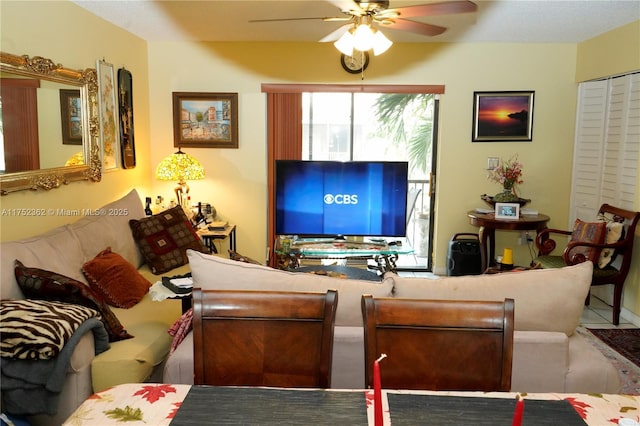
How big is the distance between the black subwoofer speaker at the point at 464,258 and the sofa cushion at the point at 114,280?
3.07m

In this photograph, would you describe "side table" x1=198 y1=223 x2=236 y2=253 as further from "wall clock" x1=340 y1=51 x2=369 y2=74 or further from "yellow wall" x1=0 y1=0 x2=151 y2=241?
"wall clock" x1=340 y1=51 x2=369 y2=74

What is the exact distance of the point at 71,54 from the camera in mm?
3643

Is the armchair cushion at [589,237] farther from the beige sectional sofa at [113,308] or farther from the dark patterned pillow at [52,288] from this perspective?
the dark patterned pillow at [52,288]

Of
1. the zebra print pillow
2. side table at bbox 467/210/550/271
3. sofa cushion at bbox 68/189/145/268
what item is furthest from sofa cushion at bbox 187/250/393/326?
side table at bbox 467/210/550/271

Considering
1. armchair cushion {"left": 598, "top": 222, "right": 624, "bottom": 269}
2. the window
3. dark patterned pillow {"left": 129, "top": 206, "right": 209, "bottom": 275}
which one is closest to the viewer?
dark patterned pillow {"left": 129, "top": 206, "right": 209, "bottom": 275}

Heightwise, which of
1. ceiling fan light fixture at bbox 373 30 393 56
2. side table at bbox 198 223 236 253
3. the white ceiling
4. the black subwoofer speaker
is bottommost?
the black subwoofer speaker

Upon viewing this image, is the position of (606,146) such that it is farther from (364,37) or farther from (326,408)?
(326,408)

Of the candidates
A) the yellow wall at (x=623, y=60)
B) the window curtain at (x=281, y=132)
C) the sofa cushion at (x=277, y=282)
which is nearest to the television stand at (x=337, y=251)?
the window curtain at (x=281, y=132)

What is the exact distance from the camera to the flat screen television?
4695 millimetres

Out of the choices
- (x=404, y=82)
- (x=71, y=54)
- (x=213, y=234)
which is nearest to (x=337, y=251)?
(x=213, y=234)

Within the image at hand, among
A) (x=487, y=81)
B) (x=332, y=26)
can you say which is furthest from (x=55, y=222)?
(x=487, y=81)

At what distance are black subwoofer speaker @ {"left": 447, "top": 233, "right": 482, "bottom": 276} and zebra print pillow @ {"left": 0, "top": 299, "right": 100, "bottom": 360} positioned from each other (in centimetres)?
378

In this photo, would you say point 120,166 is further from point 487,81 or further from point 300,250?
point 487,81

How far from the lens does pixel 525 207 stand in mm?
5344
